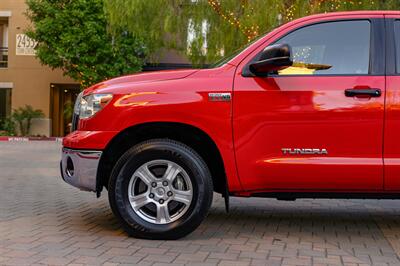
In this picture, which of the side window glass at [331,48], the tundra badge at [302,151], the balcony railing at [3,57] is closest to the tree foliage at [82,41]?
the balcony railing at [3,57]

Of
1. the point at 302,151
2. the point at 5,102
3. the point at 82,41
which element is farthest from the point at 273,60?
the point at 5,102

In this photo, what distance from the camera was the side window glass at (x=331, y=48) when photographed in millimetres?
5105

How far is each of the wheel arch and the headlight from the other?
0.33 m

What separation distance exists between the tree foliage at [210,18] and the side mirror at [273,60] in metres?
7.32

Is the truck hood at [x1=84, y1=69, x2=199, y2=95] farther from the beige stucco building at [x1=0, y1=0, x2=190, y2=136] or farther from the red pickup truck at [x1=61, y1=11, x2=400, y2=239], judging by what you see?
the beige stucco building at [x1=0, y1=0, x2=190, y2=136]

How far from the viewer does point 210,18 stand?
1359cm

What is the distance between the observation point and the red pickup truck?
4.90m

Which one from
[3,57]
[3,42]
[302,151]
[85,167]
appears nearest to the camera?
[302,151]

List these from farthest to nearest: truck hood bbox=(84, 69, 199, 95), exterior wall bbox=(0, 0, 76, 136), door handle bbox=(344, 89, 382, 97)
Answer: exterior wall bbox=(0, 0, 76, 136)
truck hood bbox=(84, 69, 199, 95)
door handle bbox=(344, 89, 382, 97)

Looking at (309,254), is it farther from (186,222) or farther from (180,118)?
(180,118)

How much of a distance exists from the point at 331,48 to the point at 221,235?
2.11 metres

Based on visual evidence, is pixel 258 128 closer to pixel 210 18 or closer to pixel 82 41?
pixel 210 18

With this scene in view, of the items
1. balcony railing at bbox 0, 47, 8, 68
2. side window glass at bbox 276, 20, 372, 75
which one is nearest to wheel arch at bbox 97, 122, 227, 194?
side window glass at bbox 276, 20, 372, 75

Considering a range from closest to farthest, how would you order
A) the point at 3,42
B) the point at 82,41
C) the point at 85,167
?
the point at 85,167 < the point at 82,41 < the point at 3,42
